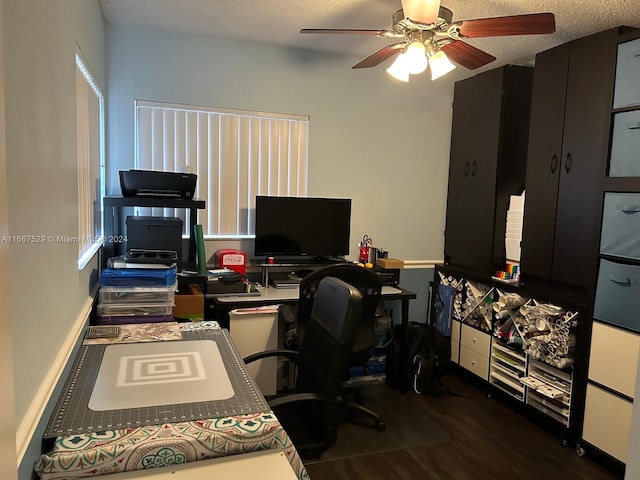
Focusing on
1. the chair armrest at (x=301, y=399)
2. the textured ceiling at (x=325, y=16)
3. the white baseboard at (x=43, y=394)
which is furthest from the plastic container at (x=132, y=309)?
the textured ceiling at (x=325, y=16)

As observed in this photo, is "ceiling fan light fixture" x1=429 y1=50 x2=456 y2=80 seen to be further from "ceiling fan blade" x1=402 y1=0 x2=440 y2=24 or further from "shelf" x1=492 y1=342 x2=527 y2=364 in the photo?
"shelf" x1=492 y1=342 x2=527 y2=364

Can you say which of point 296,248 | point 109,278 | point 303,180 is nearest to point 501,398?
point 296,248

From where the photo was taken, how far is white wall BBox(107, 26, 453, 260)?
3.12 metres

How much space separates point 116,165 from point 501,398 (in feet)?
10.0

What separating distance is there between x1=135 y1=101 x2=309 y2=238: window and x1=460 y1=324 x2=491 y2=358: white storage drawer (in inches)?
65.2

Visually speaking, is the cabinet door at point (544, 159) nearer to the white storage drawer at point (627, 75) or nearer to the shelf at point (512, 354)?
the white storage drawer at point (627, 75)

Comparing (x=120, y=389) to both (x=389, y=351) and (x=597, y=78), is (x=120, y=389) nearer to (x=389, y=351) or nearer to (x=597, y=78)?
(x=389, y=351)

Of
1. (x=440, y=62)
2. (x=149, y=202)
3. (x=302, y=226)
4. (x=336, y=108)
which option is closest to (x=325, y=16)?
(x=440, y=62)

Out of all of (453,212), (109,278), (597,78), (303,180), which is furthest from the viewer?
(453,212)

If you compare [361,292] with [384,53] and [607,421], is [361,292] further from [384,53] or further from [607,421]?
[607,421]

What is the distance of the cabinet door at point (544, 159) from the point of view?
114 inches

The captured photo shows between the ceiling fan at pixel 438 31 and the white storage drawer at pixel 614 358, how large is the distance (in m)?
1.57

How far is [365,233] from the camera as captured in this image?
12.5 feet

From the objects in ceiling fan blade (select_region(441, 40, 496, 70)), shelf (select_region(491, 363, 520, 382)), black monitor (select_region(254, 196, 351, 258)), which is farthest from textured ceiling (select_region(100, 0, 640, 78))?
shelf (select_region(491, 363, 520, 382))
